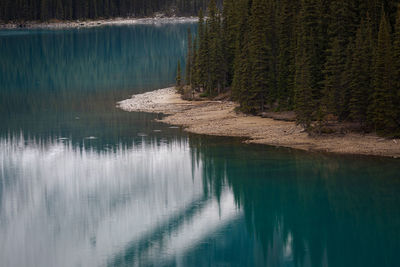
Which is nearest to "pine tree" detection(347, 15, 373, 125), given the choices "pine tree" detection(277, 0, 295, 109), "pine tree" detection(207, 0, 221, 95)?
"pine tree" detection(277, 0, 295, 109)

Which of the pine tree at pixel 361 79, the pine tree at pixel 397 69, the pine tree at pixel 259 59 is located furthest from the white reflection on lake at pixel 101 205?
the pine tree at pixel 397 69

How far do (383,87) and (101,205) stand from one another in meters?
25.7

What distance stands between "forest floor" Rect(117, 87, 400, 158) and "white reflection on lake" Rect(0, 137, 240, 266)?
644cm

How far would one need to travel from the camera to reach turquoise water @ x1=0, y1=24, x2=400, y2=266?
119 feet

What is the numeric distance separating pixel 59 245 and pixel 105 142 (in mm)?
25487

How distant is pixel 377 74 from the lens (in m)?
54.6

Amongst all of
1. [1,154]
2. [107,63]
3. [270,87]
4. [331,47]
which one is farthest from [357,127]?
[107,63]

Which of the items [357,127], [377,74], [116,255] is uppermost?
[377,74]

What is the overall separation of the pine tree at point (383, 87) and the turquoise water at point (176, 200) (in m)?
4.71

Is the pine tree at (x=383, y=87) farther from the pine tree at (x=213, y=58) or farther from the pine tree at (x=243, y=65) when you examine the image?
the pine tree at (x=213, y=58)

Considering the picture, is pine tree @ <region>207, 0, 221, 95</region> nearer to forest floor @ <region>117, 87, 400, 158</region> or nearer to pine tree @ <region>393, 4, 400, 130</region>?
forest floor @ <region>117, 87, 400, 158</region>

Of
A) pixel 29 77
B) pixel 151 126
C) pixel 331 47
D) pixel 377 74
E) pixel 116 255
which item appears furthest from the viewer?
pixel 29 77

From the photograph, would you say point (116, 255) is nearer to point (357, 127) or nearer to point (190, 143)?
point (190, 143)

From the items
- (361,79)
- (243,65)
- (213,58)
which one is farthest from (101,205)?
(213,58)
